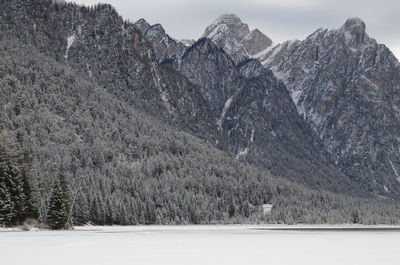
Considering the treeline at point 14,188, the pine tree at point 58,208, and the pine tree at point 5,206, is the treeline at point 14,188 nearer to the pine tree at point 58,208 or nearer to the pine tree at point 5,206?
the pine tree at point 5,206

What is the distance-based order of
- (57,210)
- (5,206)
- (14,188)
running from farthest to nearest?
(57,210)
(14,188)
(5,206)

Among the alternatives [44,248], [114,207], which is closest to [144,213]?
[114,207]

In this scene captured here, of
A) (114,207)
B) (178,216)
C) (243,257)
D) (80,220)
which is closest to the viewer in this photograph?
(243,257)

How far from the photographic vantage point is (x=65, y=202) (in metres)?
94.9

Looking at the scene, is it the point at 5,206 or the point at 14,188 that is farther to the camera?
the point at 14,188

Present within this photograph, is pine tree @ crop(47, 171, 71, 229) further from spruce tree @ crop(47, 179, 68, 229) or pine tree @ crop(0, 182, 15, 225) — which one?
pine tree @ crop(0, 182, 15, 225)

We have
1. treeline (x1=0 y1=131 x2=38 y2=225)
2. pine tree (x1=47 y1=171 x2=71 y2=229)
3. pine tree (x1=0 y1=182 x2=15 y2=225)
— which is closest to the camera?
pine tree (x1=0 y1=182 x2=15 y2=225)

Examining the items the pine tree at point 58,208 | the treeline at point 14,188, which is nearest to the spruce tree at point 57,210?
the pine tree at point 58,208

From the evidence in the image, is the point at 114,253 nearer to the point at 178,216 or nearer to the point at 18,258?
the point at 18,258

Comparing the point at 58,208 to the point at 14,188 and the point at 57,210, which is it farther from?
the point at 14,188

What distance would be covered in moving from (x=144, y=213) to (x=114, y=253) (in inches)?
5620

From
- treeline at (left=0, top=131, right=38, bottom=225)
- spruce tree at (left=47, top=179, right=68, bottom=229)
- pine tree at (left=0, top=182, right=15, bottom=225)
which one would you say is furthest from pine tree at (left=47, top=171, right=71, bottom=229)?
pine tree at (left=0, top=182, right=15, bottom=225)

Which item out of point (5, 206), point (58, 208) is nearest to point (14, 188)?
point (5, 206)

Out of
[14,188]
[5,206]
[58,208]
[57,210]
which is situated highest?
[14,188]
